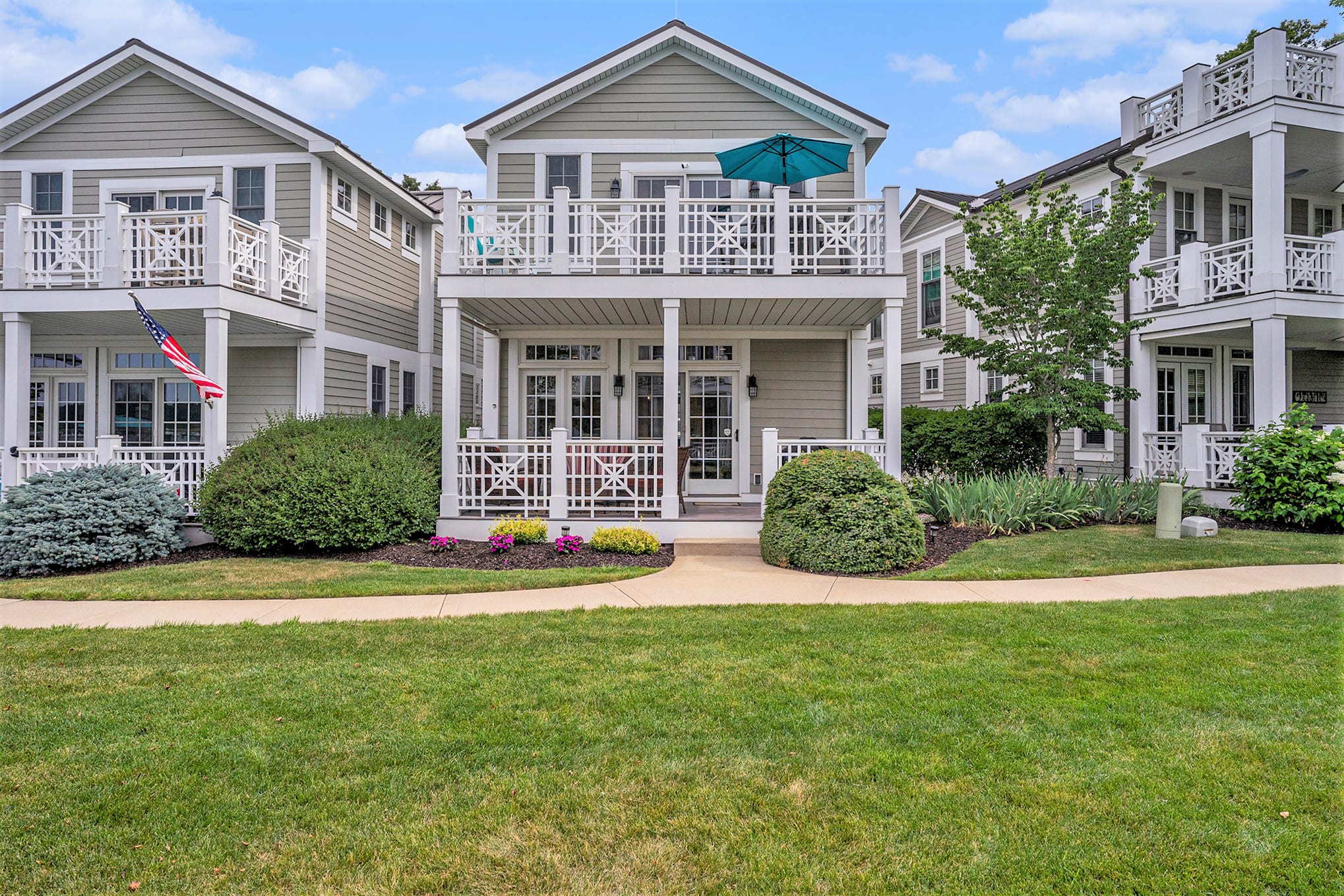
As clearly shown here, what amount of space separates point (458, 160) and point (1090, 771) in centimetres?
4093

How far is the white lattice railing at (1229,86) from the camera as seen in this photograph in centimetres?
1286

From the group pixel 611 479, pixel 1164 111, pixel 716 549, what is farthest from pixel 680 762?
pixel 1164 111

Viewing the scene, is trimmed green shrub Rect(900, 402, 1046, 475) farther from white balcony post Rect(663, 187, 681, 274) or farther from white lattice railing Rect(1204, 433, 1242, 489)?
white balcony post Rect(663, 187, 681, 274)

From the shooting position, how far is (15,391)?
437 inches

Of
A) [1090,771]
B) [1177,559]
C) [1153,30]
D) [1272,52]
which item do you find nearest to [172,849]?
[1090,771]

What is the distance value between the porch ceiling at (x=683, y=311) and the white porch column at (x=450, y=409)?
1.55 feet

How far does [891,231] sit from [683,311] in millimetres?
3282

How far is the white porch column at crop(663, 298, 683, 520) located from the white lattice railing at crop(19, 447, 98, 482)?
7948 mm

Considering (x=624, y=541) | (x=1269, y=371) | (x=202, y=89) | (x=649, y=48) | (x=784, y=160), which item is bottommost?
(x=624, y=541)

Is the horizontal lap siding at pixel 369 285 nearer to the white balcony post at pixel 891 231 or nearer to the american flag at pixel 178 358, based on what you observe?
the american flag at pixel 178 358

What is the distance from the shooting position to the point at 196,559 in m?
9.49

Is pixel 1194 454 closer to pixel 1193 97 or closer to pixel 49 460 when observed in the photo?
pixel 1193 97

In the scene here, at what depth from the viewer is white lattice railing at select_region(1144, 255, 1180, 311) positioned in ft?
46.7

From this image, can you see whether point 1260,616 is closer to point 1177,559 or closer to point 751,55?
point 1177,559
